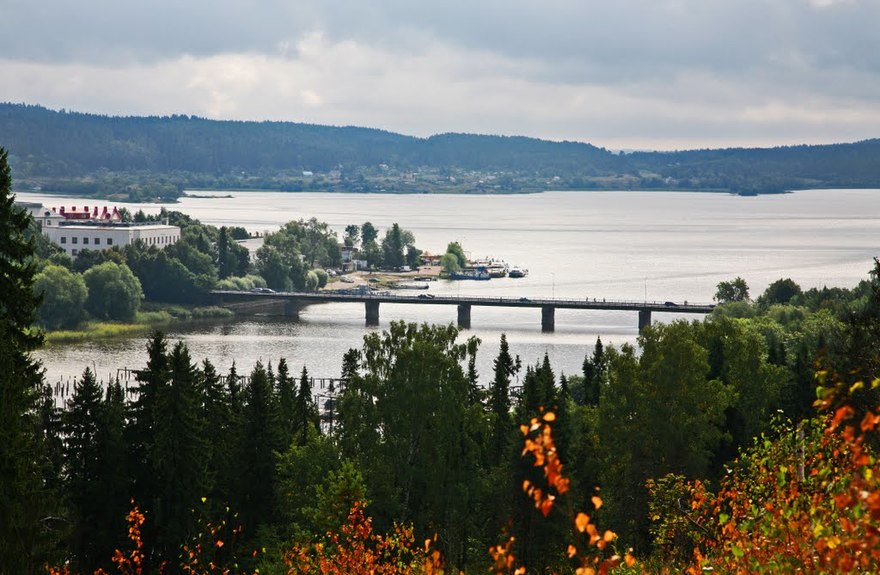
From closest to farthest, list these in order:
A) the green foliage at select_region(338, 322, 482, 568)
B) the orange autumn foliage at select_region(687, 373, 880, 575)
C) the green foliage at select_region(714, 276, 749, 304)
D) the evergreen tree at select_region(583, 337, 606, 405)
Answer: the orange autumn foliage at select_region(687, 373, 880, 575)
the green foliage at select_region(338, 322, 482, 568)
the evergreen tree at select_region(583, 337, 606, 405)
the green foliage at select_region(714, 276, 749, 304)

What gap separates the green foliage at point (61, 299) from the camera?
306 ft

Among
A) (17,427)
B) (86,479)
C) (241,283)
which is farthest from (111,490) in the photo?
(241,283)

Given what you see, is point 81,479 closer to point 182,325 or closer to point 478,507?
point 478,507

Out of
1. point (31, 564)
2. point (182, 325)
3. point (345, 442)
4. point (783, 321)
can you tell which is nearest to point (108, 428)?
point (345, 442)

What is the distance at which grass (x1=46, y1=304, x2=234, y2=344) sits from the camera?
8925 cm

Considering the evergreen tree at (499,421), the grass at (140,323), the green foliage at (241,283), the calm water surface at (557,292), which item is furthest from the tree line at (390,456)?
the green foliage at (241,283)

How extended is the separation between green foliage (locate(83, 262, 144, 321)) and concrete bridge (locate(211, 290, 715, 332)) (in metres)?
10.1

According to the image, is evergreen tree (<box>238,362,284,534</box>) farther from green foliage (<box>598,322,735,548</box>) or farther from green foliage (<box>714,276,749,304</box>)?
green foliage (<box>714,276,749,304</box>)

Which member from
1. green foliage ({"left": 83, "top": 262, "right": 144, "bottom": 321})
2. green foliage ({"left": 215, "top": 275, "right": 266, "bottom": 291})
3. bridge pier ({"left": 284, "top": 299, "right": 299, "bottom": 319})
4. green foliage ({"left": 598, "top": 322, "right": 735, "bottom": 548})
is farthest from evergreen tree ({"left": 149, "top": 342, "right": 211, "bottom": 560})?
green foliage ({"left": 215, "top": 275, "right": 266, "bottom": 291})

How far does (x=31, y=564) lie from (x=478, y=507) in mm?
15995

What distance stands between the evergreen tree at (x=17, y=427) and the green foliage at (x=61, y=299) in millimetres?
73752

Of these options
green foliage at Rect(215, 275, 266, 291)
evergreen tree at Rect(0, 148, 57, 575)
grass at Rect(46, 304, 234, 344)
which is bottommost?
grass at Rect(46, 304, 234, 344)

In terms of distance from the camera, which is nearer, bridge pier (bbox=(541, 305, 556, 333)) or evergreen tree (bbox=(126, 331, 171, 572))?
evergreen tree (bbox=(126, 331, 171, 572))

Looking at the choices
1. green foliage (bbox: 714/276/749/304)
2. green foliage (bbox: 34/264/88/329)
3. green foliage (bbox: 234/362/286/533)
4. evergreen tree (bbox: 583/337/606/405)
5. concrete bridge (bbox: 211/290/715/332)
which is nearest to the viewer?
green foliage (bbox: 234/362/286/533)
